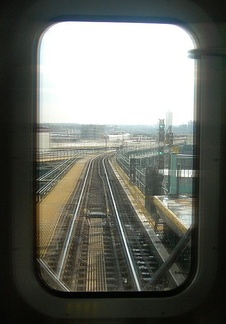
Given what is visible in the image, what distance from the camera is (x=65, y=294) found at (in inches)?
98.8

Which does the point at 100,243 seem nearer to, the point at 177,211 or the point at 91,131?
the point at 177,211

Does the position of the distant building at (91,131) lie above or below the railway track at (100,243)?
above

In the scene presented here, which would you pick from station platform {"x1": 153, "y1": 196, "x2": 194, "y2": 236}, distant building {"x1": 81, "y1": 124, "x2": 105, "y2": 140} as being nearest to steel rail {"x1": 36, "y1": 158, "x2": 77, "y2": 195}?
distant building {"x1": 81, "y1": 124, "x2": 105, "y2": 140}

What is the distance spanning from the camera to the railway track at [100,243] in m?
2.53

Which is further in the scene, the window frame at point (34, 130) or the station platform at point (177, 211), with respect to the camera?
the station platform at point (177, 211)

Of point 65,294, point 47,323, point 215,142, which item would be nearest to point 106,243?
point 65,294

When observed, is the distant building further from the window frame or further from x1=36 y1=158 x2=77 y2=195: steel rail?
the window frame

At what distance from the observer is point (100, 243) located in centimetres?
254

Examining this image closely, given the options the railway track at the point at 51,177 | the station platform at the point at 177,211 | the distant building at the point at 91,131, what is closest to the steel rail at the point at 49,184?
the railway track at the point at 51,177

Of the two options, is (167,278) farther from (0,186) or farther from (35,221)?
(0,186)

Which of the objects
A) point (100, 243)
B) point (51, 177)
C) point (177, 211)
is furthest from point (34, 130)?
point (177, 211)

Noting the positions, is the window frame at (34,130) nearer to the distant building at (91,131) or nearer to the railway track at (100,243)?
the railway track at (100,243)

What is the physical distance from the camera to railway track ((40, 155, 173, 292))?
8.29 ft

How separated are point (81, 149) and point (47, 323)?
2.82 ft
